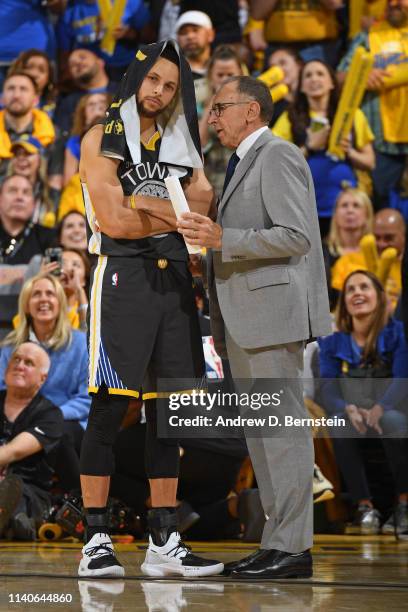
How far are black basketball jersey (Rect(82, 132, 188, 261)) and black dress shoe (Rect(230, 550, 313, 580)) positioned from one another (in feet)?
3.27

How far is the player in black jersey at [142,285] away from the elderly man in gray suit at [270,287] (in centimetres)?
16

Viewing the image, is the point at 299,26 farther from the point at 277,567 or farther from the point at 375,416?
the point at 277,567

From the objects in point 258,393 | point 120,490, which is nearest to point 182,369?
point 258,393

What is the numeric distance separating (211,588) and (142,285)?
98cm

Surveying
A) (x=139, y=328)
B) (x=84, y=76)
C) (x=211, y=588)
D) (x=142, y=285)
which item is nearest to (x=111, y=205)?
(x=142, y=285)

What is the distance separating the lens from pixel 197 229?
3059 mm

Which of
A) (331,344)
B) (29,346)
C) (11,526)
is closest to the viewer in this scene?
(11,526)

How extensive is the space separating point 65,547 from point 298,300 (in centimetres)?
169

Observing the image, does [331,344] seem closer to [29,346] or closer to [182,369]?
[29,346]

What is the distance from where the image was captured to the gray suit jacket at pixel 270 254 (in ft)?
10.0

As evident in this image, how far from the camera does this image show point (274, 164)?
10.2 feet

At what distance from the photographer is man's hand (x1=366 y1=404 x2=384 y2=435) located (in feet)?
17.0

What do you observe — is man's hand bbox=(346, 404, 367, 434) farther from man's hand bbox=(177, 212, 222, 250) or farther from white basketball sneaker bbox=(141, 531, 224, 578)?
man's hand bbox=(177, 212, 222, 250)

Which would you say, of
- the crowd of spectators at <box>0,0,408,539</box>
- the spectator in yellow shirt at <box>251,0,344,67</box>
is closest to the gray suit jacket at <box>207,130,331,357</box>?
the crowd of spectators at <box>0,0,408,539</box>
